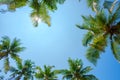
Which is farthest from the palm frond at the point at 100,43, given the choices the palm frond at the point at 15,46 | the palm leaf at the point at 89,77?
the palm frond at the point at 15,46

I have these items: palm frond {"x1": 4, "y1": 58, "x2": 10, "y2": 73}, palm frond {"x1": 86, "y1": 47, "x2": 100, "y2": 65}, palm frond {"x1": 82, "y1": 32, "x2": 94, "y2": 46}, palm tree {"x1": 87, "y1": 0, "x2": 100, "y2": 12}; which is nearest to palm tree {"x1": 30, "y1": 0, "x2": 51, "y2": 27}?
palm frond {"x1": 82, "y1": 32, "x2": 94, "y2": 46}

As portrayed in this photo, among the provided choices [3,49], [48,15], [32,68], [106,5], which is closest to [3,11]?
[48,15]

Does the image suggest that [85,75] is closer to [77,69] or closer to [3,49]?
[77,69]

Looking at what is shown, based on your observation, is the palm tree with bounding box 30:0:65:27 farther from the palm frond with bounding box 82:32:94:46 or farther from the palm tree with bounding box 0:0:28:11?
the palm frond with bounding box 82:32:94:46

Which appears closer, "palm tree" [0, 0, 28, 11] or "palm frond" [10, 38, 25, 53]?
"palm tree" [0, 0, 28, 11]

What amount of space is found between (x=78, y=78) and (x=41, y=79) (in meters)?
4.88

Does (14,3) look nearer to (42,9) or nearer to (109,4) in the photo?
(42,9)

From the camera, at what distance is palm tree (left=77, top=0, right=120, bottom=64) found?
21484 millimetres

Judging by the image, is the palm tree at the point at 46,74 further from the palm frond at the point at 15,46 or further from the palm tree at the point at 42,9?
the palm tree at the point at 42,9

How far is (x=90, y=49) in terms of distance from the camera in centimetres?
2292

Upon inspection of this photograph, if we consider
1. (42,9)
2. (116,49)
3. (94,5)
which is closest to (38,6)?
(42,9)

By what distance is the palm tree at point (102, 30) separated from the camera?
2148cm

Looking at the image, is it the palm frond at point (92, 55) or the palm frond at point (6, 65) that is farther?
the palm frond at point (6, 65)

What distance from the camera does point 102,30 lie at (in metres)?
22.7
